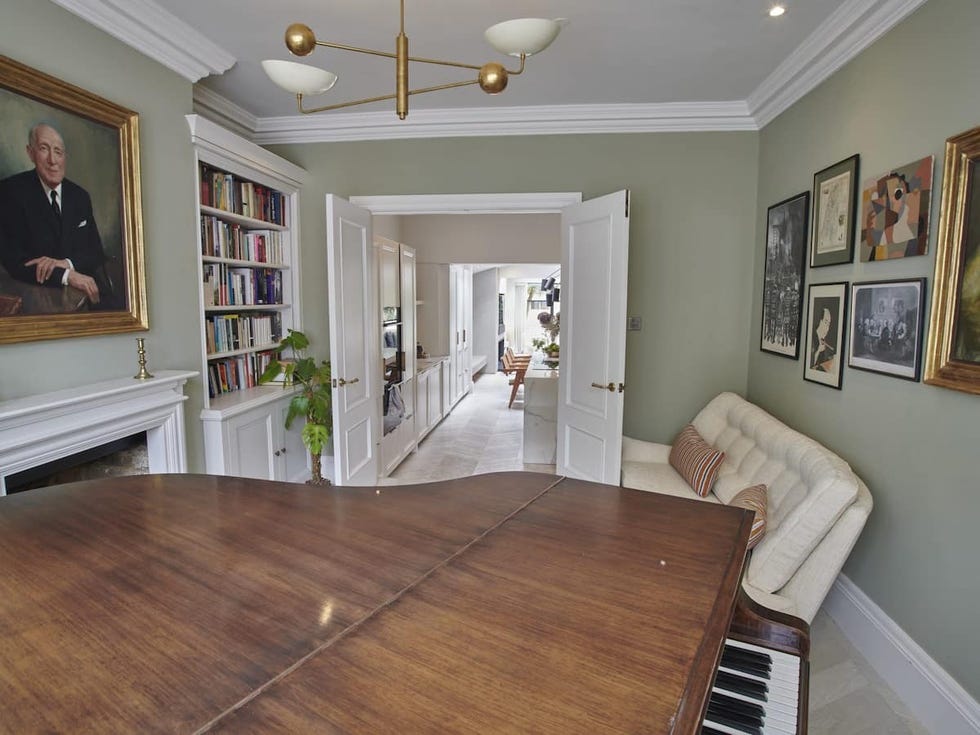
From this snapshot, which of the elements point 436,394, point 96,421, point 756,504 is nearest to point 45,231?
point 96,421

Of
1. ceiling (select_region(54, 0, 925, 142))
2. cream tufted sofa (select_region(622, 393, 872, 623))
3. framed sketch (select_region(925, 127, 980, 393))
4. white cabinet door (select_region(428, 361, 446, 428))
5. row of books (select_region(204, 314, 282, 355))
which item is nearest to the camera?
framed sketch (select_region(925, 127, 980, 393))

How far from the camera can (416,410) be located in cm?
532

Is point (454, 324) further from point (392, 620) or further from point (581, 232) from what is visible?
point (392, 620)

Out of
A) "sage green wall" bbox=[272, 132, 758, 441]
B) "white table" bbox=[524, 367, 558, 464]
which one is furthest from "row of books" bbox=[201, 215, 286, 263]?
"white table" bbox=[524, 367, 558, 464]

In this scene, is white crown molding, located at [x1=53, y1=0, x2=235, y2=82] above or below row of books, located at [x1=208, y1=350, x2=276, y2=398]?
above

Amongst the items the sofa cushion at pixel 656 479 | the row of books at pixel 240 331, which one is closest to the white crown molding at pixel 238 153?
the row of books at pixel 240 331

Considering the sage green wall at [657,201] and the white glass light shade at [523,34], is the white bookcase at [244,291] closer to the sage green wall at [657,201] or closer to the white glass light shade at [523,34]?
the sage green wall at [657,201]

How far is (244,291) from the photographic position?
350 centimetres

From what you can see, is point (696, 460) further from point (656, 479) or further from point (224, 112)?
point (224, 112)

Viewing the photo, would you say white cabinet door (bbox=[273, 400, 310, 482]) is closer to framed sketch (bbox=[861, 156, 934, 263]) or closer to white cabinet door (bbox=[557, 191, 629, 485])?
white cabinet door (bbox=[557, 191, 629, 485])

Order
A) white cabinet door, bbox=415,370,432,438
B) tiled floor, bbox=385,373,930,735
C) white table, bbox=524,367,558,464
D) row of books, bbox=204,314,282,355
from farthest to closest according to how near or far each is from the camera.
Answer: white cabinet door, bbox=415,370,432,438
white table, bbox=524,367,558,464
row of books, bbox=204,314,282,355
tiled floor, bbox=385,373,930,735

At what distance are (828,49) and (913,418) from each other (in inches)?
71.0

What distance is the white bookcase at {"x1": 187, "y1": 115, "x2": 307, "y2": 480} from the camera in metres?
2.91

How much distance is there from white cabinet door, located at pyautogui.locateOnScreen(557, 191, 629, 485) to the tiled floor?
114 centimetres
